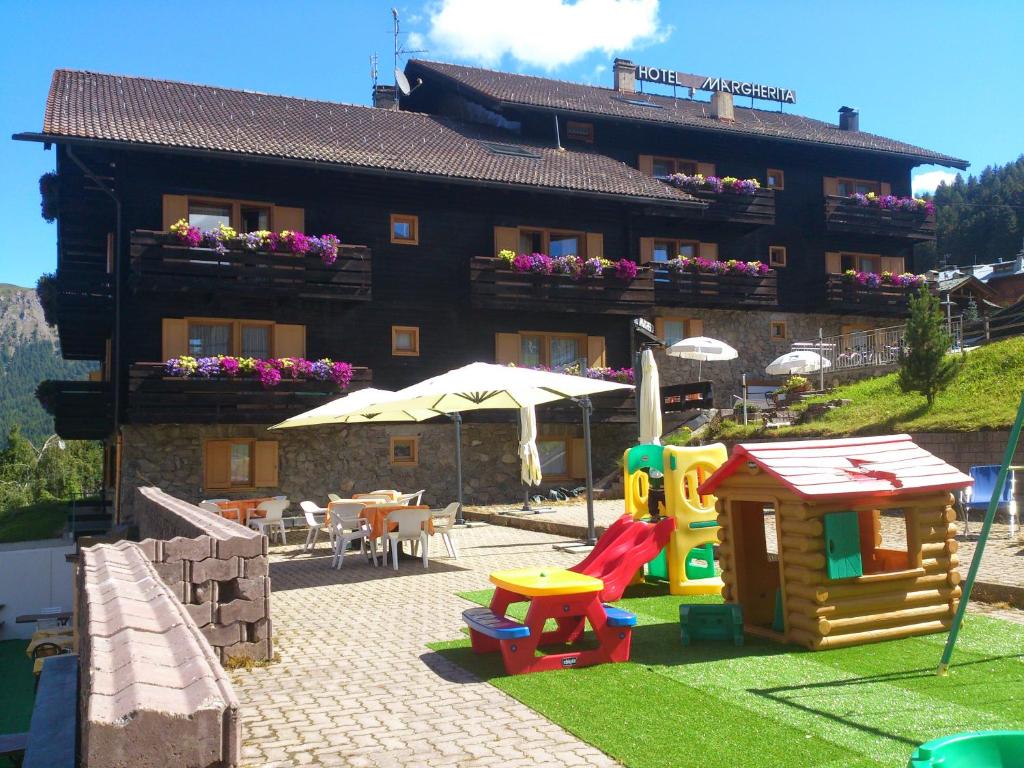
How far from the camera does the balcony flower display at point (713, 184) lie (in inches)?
1110

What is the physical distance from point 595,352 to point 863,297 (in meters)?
10.7

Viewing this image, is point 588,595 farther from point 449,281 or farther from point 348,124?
point 348,124

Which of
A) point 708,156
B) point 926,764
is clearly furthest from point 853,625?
point 708,156

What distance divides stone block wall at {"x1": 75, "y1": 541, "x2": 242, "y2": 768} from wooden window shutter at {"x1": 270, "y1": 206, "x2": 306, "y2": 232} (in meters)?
19.7

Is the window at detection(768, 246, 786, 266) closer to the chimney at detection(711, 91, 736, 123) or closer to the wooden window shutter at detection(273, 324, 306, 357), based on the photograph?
the chimney at detection(711, 91, 736, 123)

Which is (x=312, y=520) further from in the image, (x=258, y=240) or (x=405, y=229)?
(x=405, y=229)

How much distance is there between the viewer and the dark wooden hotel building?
67.4 feet

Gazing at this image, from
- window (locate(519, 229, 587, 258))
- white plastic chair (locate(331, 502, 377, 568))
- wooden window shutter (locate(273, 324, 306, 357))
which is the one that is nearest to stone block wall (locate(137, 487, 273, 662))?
white plastic chair (locate(331, 502, 377, 568))

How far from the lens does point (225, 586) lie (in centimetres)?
716

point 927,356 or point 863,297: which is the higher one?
point 863,297

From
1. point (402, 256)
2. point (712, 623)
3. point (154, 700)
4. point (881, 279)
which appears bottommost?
point (712, 623)

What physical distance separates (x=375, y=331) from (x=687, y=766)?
19.3 metres

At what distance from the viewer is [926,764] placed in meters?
2.41

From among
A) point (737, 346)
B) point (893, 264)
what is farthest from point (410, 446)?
point (893, 264)
